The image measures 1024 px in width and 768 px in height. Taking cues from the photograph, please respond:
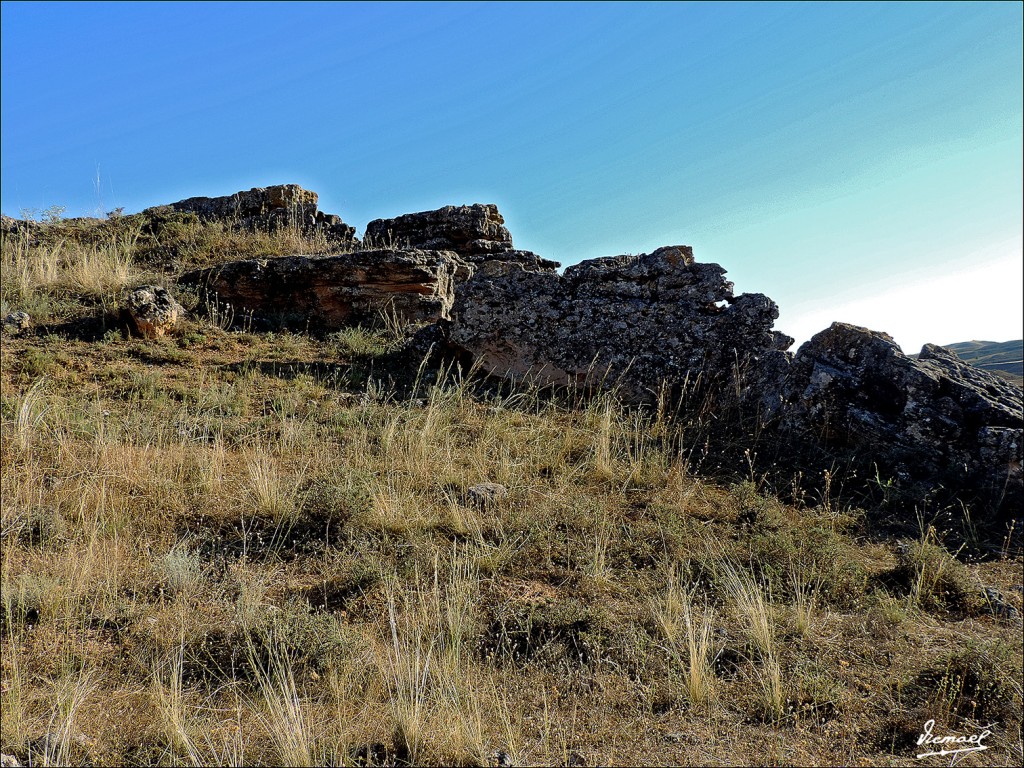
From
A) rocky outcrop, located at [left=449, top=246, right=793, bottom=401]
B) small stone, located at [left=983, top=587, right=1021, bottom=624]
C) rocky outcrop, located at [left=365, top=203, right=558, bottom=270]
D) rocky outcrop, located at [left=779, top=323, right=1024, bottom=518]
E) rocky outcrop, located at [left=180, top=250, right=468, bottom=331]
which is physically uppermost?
rocky outcrop, located at [left=365, top=203, right=558, bottom=270]

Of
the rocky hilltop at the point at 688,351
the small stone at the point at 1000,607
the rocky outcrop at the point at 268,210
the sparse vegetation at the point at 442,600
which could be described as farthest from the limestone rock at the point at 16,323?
the small stone at the point at 1000,607

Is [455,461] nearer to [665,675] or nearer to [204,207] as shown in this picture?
[665,675]

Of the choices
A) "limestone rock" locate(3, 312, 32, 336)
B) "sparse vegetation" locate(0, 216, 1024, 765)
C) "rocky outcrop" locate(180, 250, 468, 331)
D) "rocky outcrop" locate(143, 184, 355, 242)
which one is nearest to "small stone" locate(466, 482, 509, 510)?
"sparse vegetation" locate(0, 216, 1024, 765)

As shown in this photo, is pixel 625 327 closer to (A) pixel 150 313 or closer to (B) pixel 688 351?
(B) pixel 688 351

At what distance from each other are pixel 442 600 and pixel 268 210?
11.4 m

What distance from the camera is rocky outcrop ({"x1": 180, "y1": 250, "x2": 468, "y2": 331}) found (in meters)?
9.55

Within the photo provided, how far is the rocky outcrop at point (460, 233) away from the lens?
1193cm

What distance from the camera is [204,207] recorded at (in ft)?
43.0

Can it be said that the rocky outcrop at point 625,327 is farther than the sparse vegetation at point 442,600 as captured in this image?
Yes

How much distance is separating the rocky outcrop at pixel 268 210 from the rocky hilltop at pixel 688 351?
332 cm

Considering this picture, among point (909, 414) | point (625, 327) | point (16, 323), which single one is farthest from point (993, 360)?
point (16, 323)

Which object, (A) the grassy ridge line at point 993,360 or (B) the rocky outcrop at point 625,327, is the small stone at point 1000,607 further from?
(A) the grassy ridge line at point 993,360

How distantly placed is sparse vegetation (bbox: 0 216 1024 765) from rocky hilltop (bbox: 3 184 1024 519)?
0.95 metres

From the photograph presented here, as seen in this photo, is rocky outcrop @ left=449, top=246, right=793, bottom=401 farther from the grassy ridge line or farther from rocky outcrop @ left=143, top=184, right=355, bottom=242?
rocky outcrop @ left=143, top=184, right=355, bottom=242
